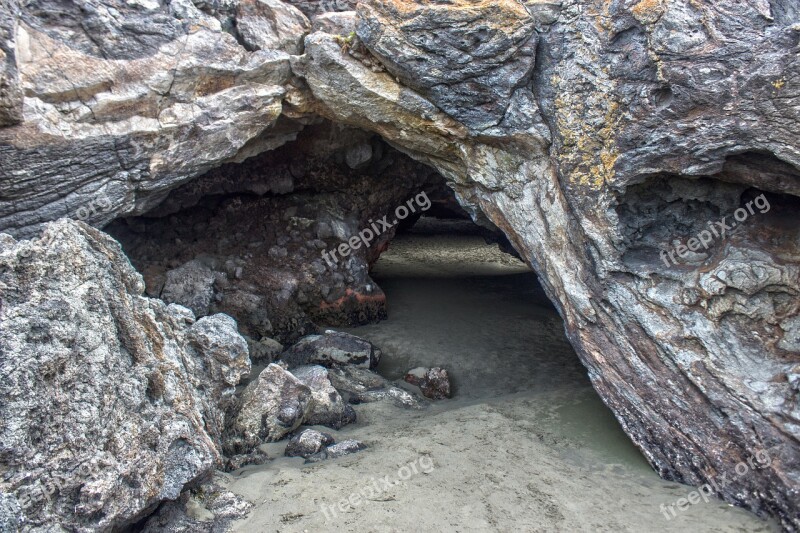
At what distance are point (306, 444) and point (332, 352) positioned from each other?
7.92 ft

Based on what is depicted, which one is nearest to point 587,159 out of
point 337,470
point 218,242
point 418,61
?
point 418,61

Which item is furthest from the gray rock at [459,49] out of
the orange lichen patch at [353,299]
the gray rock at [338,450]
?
the orange lichen patch at [353,299]

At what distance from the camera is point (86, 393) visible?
151 inches

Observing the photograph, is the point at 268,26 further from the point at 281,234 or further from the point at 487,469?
the point at 487,469

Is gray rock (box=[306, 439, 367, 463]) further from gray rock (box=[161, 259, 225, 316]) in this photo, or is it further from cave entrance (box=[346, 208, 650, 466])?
gray rock (box=[161, 259, 225, 316])

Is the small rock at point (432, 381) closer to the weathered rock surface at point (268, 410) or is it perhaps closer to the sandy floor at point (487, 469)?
the sandy floor at point (487, 469)

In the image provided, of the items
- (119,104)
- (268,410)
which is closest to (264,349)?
(268,410)

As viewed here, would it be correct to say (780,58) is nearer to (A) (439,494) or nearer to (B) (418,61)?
(B) (418,61)

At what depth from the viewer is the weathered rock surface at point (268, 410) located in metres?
5.45

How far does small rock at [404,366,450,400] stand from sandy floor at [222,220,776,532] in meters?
0.22

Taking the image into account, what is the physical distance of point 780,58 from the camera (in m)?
4.13

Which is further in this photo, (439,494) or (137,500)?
(439,494)

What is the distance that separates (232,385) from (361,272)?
14.0ft

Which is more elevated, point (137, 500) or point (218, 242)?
point (218, 242)
